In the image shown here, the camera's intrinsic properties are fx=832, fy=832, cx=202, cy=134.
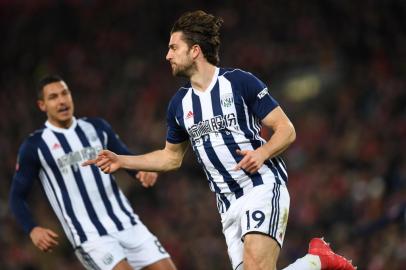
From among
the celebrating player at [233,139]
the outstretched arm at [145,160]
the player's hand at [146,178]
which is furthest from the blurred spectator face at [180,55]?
the player's hand at [146,178]

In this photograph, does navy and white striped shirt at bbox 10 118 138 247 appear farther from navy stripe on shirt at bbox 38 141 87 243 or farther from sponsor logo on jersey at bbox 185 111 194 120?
sponsor logo on jersey at bbox 185 111 194 120

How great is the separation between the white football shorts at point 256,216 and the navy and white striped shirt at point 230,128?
67 millimetres

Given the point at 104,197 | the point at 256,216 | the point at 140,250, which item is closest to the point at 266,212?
the point at 256,216

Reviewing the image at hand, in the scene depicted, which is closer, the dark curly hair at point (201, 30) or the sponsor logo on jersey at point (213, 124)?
the sponsor logo on jersey at point (213, 124)

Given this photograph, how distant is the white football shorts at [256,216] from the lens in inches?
211

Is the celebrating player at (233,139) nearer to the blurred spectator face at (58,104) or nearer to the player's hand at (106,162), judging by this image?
the player's hand at (106,162)

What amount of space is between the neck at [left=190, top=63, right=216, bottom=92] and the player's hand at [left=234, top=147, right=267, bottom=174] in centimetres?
73

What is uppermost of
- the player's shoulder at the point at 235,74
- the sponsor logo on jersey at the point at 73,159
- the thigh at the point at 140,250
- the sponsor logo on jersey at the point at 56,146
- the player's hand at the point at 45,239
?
the player's shoulder at the point at 235,74

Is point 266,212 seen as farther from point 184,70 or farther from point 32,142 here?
point 32,142

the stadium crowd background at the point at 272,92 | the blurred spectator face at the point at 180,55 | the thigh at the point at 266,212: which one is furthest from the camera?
the stadium crowd background at the point at 272,92

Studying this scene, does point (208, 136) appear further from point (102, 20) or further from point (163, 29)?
point (102, 20)

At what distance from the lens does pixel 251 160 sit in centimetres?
514

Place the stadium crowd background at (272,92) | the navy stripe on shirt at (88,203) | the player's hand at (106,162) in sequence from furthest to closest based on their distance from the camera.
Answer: the stadium crowd background at (272,92), the navy stripe on shirt at (88,203), the player's hand at (106,162)

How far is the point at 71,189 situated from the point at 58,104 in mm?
725
